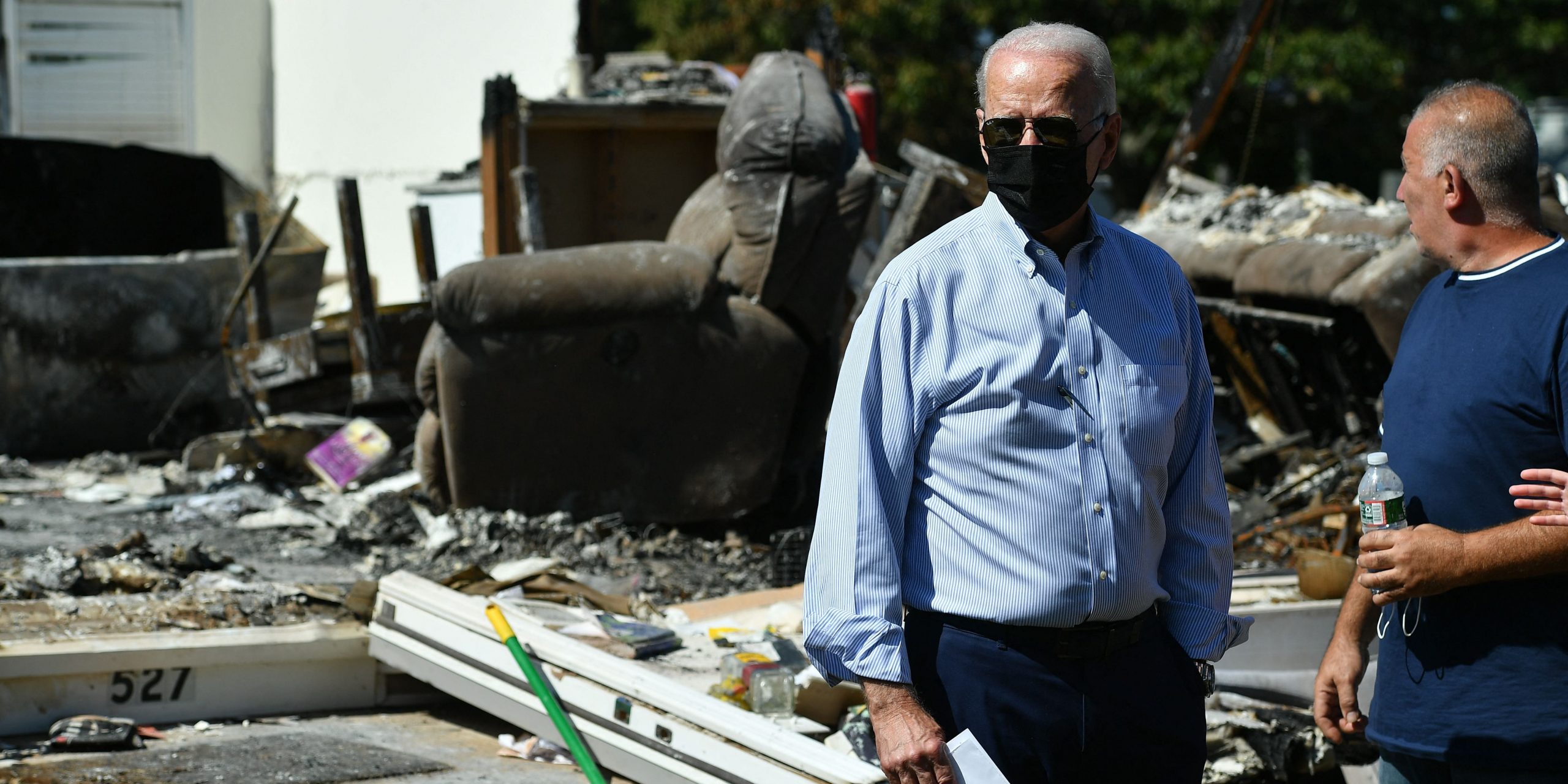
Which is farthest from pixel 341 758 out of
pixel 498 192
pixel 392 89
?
pixel 392 89

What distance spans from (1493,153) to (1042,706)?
1141 millimetres

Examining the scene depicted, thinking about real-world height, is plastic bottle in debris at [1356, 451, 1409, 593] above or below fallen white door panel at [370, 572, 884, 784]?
above

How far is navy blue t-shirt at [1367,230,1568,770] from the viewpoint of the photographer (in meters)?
2.11

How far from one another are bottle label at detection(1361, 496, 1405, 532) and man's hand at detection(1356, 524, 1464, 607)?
0.01 m

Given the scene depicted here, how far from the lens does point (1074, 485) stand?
1923 millimetres

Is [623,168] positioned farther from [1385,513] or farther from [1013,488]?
[1013,488]

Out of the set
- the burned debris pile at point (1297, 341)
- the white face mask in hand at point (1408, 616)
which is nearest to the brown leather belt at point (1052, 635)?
the white face mask in hand at point (1408, 616)

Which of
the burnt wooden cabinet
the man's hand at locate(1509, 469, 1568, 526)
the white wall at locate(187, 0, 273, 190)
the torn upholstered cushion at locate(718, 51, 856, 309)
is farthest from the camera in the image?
the white wall at locate(187, 0, 273, 190)

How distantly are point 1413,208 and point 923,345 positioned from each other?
37.3 inches

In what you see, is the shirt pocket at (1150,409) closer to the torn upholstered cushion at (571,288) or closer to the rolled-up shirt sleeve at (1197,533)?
the rolled-up shirt sleeve at (1197,533)

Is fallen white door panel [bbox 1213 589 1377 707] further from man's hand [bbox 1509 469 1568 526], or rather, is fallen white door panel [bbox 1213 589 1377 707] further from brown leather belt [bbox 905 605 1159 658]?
brown leather belt [bbox 905 605 1159 658]

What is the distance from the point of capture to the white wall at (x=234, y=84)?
52.0 feet

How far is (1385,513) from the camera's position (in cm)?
221

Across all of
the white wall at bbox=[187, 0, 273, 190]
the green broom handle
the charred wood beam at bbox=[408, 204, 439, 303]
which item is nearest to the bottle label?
the green broom handle
